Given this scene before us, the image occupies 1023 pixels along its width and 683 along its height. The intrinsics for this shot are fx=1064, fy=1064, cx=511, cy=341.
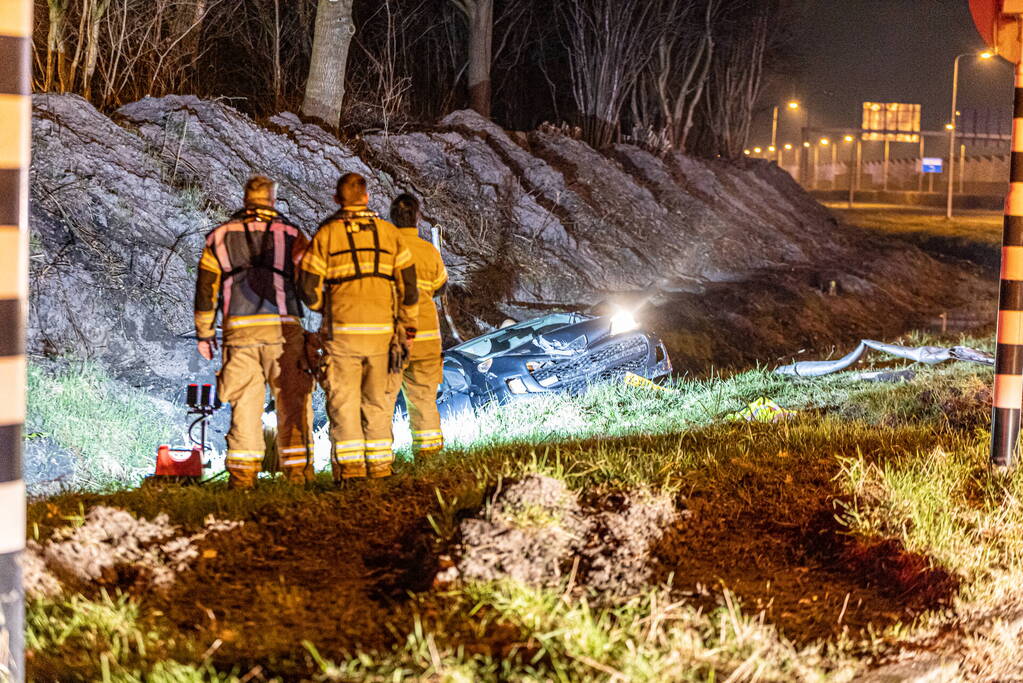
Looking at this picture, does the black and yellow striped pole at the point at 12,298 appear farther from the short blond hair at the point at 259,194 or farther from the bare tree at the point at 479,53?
the bare tree at the point at 479,53

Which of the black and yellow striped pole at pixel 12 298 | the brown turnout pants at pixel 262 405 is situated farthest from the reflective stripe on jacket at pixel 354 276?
the black and yellow striped pole at pixel 12 298

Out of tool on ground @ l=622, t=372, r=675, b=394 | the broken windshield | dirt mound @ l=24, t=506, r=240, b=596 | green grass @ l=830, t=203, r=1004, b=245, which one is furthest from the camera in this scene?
green grass @ l=830, t=203, r=1004, b=245

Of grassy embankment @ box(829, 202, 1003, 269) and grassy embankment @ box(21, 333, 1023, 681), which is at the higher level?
grassy embankment @ box(829, 202, 1003, 269)

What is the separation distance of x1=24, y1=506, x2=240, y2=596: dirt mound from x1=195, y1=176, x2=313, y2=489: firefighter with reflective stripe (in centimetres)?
153

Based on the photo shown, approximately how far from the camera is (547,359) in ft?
30.5

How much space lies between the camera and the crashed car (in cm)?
911

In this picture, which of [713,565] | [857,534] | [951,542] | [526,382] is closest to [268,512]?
[713,565]

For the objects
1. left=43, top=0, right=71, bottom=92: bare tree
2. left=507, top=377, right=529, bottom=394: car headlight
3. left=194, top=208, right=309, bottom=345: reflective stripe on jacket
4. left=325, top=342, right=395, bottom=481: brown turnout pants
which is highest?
left=43, top=0, right=71, bottom=92: bare tree

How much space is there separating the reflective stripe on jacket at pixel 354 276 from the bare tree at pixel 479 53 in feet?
52.3

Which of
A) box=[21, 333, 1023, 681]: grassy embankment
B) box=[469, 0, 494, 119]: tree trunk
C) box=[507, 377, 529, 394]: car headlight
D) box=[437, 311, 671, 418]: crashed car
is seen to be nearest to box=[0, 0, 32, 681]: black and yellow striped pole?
box=[21, 333, 1023, 681]: grassy embankment

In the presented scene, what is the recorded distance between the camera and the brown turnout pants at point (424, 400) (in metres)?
6.89

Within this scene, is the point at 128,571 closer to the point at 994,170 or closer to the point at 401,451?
the point at 401,451

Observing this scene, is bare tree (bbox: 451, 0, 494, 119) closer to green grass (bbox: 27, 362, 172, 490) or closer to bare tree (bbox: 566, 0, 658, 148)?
bare tree (bbox: 566, 0, 658, 148)

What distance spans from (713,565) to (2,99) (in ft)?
10.3
